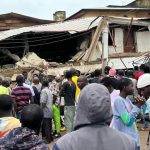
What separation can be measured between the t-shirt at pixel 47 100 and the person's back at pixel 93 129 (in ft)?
27.3

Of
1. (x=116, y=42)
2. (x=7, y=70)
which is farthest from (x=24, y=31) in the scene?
(x=116, y=42)

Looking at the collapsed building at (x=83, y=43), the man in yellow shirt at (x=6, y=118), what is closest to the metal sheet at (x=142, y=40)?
the collapsed building at (x=83, y=43)

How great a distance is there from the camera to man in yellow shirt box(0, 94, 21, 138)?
17.6 ft

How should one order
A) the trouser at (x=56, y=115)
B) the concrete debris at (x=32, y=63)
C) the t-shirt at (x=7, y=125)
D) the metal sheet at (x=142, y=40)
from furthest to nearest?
1. the metal sheet at (x=142, y=40)
2. the concrete debris at (x=32, y=63)
3. the trouser at (x=56, y=115)
4. the t-shirt at (x=7, y=125)

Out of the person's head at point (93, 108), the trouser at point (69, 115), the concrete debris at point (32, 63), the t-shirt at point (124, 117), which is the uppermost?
the person's head at point (93, 108)

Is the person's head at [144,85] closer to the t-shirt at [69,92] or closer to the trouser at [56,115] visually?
the t-shirt at [69,92]

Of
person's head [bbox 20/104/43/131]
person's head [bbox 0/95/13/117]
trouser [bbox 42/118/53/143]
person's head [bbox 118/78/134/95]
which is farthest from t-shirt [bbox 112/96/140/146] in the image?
trouser [bbox 42/118/53/143]

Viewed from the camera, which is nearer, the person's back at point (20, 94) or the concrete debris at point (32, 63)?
the person's back at point (20, 94)

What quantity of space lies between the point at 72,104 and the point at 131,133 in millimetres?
5693

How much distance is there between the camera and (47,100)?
39.5 ft

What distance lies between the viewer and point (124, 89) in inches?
257

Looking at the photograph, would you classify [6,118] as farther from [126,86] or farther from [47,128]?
[47,128]

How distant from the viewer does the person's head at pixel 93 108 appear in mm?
3512

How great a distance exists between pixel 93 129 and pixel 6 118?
2.12 metres
